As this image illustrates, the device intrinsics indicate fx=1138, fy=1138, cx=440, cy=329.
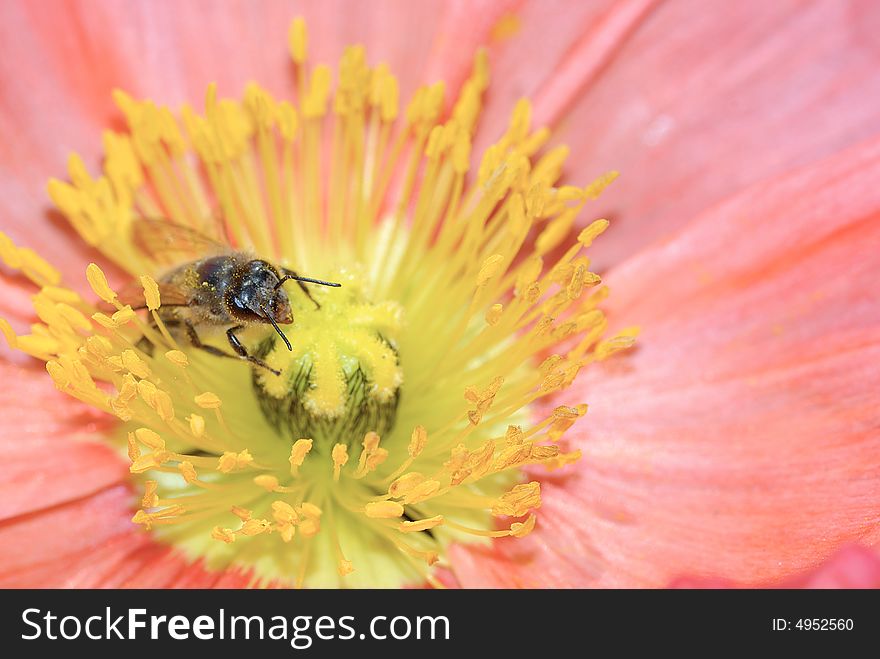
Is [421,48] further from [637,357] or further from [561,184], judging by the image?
[637,357]

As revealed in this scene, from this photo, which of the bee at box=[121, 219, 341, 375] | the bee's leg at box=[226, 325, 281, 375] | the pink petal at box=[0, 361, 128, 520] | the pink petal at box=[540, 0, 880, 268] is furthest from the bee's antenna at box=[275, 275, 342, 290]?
the pink petal at box=[540, 0, 880, 268]

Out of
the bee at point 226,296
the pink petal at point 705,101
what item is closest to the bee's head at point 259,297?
the bee at point 226,296

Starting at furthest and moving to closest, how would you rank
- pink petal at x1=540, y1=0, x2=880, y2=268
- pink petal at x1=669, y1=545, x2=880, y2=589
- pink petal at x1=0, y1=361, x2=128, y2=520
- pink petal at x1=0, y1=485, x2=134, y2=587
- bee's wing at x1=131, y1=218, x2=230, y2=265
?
pink petal at x1=540, y1=0, x2=880, y2=268, bee's wing at x1=131, y1=218, x2=230, y2=265, pink petal at x1=0, y1=361, x2=128, y2=520, pink petal at x1=0, y1=485, x2=134, y2=587, pink petal at x1=669, y1=545, x2=880, y2=589

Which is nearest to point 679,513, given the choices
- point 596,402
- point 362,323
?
point 596,402

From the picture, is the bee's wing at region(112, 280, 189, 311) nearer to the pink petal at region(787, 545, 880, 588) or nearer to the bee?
the bee

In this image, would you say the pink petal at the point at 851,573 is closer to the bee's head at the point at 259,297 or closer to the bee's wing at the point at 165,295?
the bee's head at the point at 259,297

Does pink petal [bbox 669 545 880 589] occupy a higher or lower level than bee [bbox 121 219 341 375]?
lower
